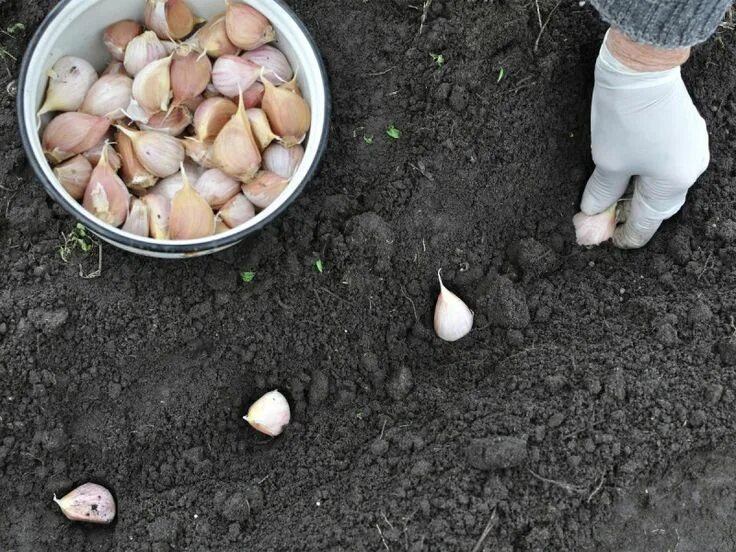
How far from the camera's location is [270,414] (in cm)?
152

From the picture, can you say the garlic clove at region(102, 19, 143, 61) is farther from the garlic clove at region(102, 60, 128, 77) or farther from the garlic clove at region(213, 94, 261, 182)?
the garlic clove at region(213, 94, 261, 182)

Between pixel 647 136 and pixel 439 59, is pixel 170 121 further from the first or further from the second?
pixel 647 136

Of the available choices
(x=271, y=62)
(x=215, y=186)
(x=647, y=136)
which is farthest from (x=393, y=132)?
(x=647, y=136)

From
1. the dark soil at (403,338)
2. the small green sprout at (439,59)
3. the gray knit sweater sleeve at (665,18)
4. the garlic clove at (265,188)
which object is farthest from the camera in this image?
the small green sprout at (439,59)

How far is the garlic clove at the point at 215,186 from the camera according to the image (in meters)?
1.49

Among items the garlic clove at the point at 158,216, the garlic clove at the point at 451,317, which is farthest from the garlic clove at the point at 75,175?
the garlic clove at the point at 451,317

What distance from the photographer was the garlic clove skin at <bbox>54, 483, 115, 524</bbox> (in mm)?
1454

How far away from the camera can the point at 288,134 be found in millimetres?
1503

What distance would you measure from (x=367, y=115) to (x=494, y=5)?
328mm

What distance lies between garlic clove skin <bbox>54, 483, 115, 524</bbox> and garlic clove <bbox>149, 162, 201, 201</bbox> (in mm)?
557

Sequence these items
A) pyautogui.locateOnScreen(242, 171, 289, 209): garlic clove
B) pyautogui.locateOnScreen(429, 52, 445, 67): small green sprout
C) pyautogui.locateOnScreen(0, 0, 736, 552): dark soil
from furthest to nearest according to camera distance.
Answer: pyautogui.locateOnScreen(429, 52, 445, 67): small green sprout < pyautogui.locateOnScreen(242, 171, 289, 209): garlic clove < pyautogui.locateOnScreen(0, 0, 736, 552): dark soil

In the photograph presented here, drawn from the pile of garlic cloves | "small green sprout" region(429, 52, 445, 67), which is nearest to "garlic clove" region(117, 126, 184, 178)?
the pile of garlic cloves

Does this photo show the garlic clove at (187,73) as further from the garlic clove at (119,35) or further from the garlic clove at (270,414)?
the garlic clove at (270,414)

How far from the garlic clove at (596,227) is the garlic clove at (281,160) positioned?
23.6 inches
